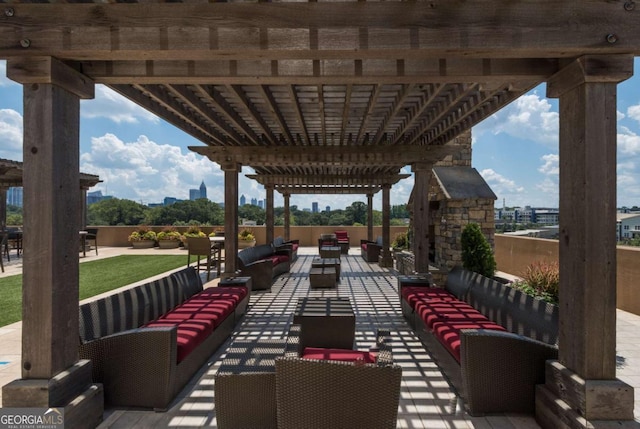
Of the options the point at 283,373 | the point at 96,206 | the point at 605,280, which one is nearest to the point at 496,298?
the point at 605,280

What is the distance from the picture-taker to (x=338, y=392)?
2.04 meters

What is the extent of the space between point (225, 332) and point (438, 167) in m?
6.57

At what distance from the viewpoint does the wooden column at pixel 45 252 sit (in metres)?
2.39

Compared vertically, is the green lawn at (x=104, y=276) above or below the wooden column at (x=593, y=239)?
below

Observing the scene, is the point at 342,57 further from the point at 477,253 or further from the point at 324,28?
the point at 477,253

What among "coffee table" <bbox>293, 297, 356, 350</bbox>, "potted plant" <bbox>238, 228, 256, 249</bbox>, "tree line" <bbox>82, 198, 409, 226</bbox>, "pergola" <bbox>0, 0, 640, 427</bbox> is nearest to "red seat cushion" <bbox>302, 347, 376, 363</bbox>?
"coffee table" <bbox>293, 297, 356, 350</bbox>

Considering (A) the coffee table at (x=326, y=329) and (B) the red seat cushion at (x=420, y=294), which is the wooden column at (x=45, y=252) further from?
(B) the red seat cushion at (x=420, y=294)

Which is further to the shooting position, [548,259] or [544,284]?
[548,259]

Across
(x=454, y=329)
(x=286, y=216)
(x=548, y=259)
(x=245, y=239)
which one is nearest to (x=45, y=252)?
(x=454, y=329)

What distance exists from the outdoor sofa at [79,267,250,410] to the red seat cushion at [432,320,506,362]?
2.29m

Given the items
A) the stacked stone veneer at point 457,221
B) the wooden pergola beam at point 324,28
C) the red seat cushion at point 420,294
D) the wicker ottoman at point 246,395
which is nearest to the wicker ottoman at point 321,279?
the red seat cushion at point 420,294

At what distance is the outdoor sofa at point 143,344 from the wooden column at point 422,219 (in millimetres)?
4513

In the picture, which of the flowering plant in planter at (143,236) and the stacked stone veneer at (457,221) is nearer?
the stacked stone veneer at (457,221)

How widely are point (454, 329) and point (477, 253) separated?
3.70 m
